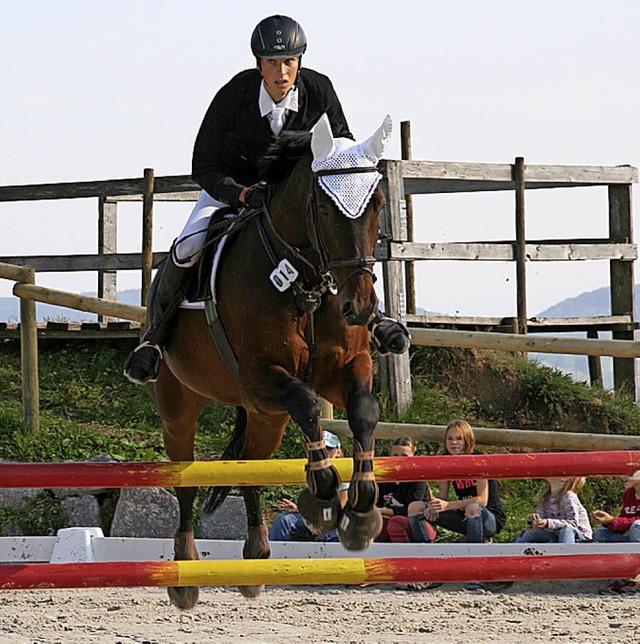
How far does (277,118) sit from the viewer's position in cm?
520

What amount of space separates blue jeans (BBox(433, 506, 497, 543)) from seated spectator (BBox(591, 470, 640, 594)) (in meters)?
0.61

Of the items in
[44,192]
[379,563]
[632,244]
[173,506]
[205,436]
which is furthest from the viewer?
[44,192]

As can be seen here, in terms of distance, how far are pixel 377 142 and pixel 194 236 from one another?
3.84 feet

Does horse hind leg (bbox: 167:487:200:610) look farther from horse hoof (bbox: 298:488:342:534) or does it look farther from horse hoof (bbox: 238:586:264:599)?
horse hoof (bbox: 298:488:342:534)

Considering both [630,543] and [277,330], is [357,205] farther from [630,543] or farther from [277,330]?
[630,543]

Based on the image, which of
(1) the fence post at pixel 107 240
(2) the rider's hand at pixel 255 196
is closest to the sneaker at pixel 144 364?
(2) the rider's hand at pixel 255 196

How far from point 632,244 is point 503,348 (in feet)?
11.8

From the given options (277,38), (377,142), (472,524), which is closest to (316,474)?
(377,142)

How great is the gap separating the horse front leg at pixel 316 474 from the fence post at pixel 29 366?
16.4ft

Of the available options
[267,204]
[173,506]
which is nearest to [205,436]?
[173,506]

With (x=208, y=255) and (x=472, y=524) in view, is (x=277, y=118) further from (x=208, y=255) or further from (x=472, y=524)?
(x=472, y=524)

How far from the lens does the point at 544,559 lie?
4.90 metres

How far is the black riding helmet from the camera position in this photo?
5055mm

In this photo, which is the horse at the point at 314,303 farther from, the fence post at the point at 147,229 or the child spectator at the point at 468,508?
the fence post at the point at 147,229
